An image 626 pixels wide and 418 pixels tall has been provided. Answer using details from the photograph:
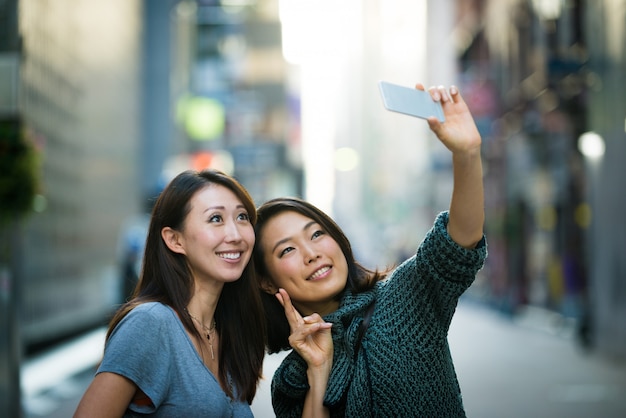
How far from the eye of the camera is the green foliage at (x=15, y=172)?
7590 millimetres

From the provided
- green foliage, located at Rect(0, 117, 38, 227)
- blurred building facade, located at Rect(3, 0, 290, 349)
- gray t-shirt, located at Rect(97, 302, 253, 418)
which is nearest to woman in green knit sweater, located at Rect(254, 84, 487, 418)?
gray t-shirt, located at Rect(97, 302, 253, 418)

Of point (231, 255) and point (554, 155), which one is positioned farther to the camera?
point (554, 155)

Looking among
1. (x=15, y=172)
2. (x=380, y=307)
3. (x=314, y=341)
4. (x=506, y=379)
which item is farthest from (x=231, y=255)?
(x=506, y=379)

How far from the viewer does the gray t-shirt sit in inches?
113

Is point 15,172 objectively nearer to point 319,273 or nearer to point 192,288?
point 192,288

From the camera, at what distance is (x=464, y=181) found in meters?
2.99

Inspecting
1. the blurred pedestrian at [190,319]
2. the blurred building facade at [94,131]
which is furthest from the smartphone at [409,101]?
the blurred building facade at [94,131]

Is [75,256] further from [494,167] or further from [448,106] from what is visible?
[494,167]

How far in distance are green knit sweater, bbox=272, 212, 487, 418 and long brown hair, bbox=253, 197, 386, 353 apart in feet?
0.67

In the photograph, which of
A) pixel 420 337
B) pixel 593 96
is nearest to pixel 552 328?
pixel 593 96

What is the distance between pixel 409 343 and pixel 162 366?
857 mm

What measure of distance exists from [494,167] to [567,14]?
38.7 feet

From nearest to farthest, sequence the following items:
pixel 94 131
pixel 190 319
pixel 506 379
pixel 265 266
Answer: pixel 190 319
pixel 265 266
pixel 506 379
pixel 94 131

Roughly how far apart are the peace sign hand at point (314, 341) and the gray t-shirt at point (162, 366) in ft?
1.08
